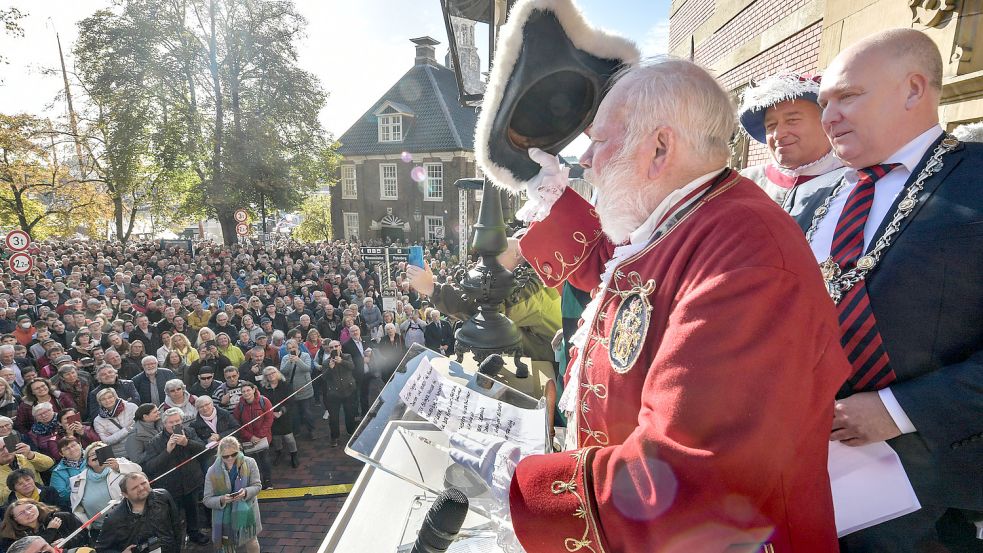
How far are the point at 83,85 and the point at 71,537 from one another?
25088 millimetres

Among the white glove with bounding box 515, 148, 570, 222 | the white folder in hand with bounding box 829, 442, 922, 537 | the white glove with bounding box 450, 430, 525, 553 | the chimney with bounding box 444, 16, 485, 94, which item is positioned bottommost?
the white folder in hand with bounding box 829, 442, 922, 537

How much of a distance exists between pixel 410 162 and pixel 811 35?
25252 millimetres

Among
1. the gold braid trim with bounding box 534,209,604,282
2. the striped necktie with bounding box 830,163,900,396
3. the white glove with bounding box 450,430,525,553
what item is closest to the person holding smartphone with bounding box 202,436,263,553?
the white glove with bounding box 450,430,525,553

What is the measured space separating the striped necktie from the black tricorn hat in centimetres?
104

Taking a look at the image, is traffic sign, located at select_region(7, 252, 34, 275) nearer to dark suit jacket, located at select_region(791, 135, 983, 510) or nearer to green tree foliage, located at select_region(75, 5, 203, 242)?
green tree foliage, located at select_region(75, 5, 203, 242)

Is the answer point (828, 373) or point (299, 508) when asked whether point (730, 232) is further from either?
point (299, 508)

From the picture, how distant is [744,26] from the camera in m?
8.09

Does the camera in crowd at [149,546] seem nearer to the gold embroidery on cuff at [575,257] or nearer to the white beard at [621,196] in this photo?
the gold embroidery on cuff at [575,257]

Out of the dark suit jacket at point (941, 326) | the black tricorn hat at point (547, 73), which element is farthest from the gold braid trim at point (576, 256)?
the dark suit jacket at point (941, 326)

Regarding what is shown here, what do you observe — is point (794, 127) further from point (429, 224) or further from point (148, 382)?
point (429, 224)

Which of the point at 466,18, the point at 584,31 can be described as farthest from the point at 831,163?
the point at 466,18

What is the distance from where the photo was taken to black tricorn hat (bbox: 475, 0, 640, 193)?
176 cm

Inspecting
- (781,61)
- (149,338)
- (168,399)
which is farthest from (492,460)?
(149,338)

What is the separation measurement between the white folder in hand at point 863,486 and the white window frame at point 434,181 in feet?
91.2
